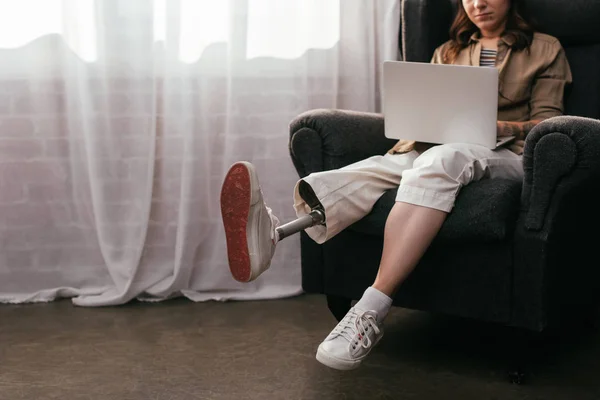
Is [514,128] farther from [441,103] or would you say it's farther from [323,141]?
[323,141]

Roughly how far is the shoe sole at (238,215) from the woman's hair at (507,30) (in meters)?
0.81

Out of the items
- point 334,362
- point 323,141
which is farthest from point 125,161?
point 334,362

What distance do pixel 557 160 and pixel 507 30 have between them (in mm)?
636

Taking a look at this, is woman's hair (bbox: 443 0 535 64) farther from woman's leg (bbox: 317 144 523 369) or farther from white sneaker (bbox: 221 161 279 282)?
white sneaker (bbox: 221 161 279 282)

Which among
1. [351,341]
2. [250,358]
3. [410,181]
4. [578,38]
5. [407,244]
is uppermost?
[578,38]

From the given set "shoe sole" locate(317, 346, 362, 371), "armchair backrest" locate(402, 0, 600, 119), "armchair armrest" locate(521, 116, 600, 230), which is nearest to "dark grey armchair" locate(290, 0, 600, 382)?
"armchair armrest" locate(521, 116, 600, 230)

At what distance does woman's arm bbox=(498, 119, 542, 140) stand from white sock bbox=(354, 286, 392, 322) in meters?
0.52

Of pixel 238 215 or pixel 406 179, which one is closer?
pixel 238 215

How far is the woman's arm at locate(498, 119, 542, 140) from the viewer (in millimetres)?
1936

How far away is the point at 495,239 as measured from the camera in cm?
171

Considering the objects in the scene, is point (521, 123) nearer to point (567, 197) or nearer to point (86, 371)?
point (567, 197)

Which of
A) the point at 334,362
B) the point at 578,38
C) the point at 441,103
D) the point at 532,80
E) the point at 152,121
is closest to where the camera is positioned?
the point at 334,362

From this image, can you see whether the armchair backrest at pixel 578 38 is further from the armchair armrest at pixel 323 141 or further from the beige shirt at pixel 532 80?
the armchair armrest at pixel 323 141

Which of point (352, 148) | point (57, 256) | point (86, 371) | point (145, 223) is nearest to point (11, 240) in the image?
point (57, 256)
